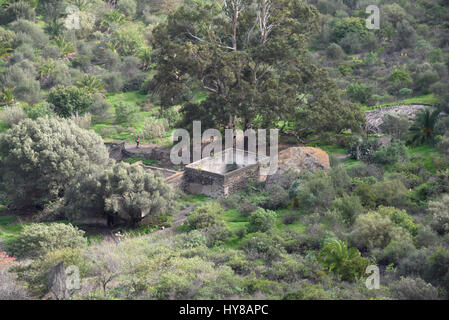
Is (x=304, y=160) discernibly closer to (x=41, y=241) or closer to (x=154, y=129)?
(x=154, y=129)

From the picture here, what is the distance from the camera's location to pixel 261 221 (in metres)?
21.0

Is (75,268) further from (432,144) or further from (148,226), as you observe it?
(432,144)

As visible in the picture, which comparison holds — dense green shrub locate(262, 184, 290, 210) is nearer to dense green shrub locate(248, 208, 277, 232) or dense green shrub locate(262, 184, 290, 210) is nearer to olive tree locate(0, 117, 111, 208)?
dense green shrub locate(248, 208, 277, 232)

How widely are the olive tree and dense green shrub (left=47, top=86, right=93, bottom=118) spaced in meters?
9.31

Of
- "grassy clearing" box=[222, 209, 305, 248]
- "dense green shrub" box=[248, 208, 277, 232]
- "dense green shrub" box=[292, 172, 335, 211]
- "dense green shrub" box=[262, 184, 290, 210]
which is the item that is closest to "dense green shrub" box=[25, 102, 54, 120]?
"grassy clearing" box=[222, 209, 305, 248]

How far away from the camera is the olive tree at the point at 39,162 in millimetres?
23828

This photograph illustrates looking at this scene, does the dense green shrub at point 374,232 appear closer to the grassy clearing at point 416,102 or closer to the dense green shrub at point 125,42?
the grassy clearing at point 416,102

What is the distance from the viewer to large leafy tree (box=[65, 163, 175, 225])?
21656 mm

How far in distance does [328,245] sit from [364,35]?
33.0 metres

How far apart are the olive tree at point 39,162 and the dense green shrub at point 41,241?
4528 mm

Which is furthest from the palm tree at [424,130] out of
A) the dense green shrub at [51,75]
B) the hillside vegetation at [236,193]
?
the dense green shrub at [51,75]

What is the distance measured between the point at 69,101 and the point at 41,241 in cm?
1682

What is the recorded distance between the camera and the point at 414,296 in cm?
1512

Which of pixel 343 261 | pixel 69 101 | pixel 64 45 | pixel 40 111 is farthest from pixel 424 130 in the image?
pixel 64 45
